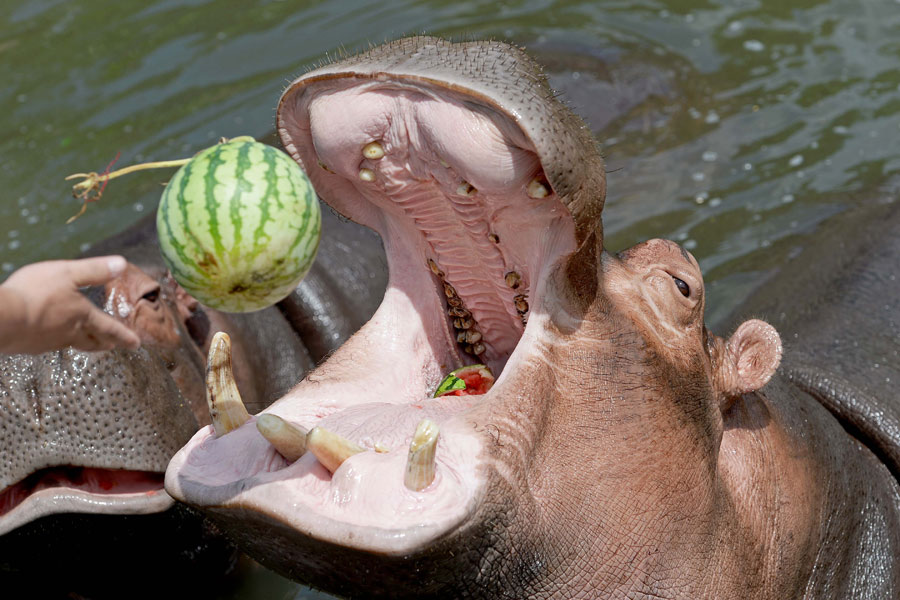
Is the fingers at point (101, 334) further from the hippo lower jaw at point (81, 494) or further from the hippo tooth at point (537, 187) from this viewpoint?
the hippo lower jaw at point (81, 494)

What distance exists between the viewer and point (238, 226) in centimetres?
220

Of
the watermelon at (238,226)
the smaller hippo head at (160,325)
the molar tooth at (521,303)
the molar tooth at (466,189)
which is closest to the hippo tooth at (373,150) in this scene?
the molar tooth at (466,189)

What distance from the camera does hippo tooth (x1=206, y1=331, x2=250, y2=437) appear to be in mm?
2531

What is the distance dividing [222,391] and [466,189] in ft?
2.40

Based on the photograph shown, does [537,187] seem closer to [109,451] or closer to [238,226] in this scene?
[238,226]

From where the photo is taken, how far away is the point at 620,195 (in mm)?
6816

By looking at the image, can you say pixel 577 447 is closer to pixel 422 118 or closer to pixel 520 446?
pixel 520 446

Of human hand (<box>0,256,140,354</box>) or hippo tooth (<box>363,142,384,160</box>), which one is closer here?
human hand (<box>0,256,140,354</box>)

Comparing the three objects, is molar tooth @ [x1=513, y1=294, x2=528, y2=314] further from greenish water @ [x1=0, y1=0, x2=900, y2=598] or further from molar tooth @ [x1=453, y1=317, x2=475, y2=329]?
greenish water @ [x1=0, y1=0, x2=900, y2=598]

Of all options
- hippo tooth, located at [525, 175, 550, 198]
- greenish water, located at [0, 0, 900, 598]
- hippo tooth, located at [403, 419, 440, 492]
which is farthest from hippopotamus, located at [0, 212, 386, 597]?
greenish water, located at [0, 0, 900, 598]

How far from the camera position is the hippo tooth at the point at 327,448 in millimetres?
2312

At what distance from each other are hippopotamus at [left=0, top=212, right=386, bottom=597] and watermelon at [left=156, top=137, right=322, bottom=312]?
1.46 m

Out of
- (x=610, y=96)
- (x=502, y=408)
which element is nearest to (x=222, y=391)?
(x=502, y=408)

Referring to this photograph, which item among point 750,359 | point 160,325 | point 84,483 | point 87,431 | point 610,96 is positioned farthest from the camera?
point 610,96
